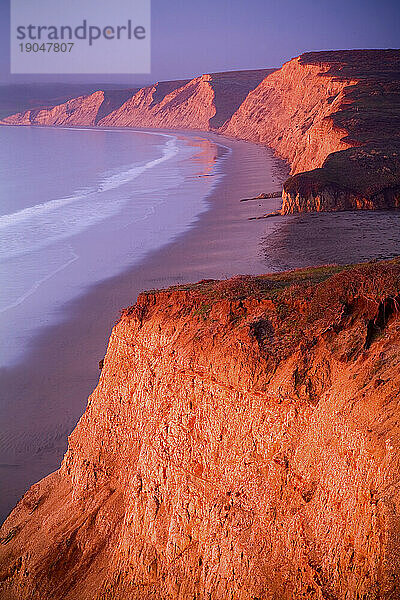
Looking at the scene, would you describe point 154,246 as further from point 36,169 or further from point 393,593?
point 36,169

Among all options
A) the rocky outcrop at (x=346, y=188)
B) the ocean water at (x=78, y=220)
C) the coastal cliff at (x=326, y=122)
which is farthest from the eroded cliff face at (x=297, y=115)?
the ocean water at (x=78, y=220)

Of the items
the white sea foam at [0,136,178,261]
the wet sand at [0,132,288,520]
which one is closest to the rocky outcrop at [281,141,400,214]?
the wet sand at [0,132,288,520]

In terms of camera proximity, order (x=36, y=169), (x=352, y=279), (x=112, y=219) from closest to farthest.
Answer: (x=352, y=279)
(x=112, y=219)
(x=36, y=169)

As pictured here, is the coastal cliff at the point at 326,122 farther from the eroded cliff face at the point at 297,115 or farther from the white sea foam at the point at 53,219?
the white sea foam at the point at 53,219

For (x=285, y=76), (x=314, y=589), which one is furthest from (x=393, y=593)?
(x=285, y=76)

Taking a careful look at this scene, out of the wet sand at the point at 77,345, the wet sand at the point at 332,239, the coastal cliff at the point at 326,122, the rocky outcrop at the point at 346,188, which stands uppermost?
the coastal cliff at the point at 326,122

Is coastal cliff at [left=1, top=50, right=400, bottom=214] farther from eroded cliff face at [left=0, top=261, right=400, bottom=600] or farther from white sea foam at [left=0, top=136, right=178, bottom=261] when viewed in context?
eroded cliff face at [left=0, top=261, right=400, bottom=600]
